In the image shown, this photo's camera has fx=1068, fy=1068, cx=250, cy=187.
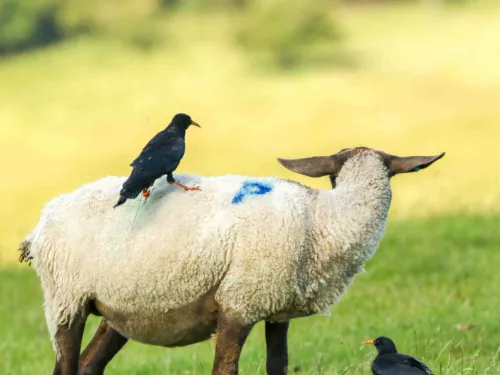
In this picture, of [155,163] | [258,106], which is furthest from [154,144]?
[258,106]

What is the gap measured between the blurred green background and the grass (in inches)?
1.6

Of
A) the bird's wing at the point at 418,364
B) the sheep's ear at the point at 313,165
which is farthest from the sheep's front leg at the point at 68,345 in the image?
the bird's wing at the point at 418,364

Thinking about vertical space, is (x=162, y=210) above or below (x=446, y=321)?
above

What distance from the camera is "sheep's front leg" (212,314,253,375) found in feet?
20.7

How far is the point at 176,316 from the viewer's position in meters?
6.55

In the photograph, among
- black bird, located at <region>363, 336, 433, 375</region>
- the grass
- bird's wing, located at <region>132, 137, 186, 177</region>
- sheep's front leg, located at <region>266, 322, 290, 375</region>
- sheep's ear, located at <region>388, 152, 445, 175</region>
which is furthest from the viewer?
the grass

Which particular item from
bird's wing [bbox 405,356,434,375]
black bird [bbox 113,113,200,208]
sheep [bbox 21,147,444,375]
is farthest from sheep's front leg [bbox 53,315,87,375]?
bird's wing [bbox 405,356,434,375]

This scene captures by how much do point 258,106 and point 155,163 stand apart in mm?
33690

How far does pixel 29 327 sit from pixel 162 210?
748 cm

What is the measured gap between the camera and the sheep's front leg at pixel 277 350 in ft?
22.5

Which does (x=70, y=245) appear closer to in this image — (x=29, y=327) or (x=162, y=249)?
(x=162, y=249)

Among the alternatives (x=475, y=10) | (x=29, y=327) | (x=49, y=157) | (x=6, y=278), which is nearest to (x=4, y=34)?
(x=49, y=157)

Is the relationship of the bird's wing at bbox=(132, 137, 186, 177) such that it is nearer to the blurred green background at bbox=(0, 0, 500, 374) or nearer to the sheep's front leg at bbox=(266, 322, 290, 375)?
the sheep's front leg at bbox=(266, 322, 290, 375)

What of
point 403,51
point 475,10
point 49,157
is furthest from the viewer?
point 475,10
